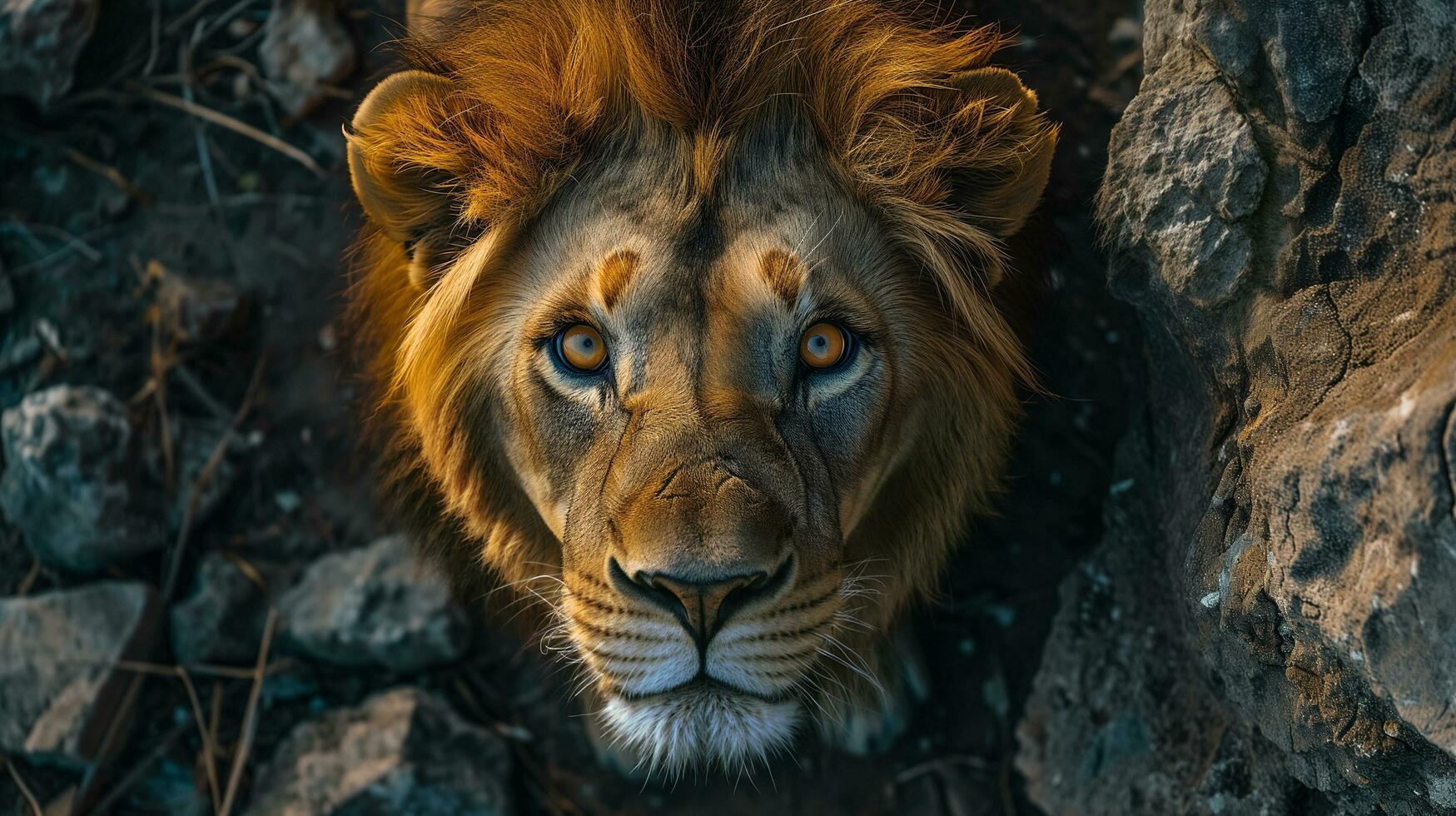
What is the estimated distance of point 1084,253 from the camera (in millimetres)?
3312

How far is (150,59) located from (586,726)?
2.47 m

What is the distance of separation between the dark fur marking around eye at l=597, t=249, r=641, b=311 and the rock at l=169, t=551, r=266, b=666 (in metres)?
1.99

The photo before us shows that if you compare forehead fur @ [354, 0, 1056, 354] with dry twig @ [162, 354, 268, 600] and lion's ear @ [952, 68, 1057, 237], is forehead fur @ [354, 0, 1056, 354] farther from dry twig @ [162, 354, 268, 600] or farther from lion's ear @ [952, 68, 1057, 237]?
dry twig @ [162, 354, 268, 600]

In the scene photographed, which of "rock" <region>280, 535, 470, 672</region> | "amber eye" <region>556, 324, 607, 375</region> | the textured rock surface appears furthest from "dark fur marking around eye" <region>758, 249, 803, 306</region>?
"rock" <region>280, 535, 470, 672</region>

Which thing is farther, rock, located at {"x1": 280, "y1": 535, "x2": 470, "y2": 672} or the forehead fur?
rock, located at {"x1": 280, "y1": 535, "x2": 470, "y2": 672}

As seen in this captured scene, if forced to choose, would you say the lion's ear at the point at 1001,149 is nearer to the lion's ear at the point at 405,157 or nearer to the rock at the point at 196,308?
the lion's ear at the point at 405,157

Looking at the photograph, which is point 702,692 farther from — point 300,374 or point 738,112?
point 300,374

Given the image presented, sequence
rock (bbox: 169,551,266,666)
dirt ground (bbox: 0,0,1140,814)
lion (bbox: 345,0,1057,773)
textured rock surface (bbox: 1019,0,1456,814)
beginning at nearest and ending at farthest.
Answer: textured rock surface (bbox: 1019,0,1456,814) < lion (bbox: 345,0,1057,773) < dirt ground (bbox: 0,0,1140,814) < rock (bbox: 169,551,266,666)

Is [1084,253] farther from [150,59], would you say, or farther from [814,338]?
[150,59]

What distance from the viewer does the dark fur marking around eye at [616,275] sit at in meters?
2.03

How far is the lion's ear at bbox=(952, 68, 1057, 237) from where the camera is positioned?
2.05m

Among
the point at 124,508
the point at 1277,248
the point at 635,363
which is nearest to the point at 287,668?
the point at 124,508

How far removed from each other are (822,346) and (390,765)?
186 centimetres

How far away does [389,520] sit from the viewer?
3367 millimetres
